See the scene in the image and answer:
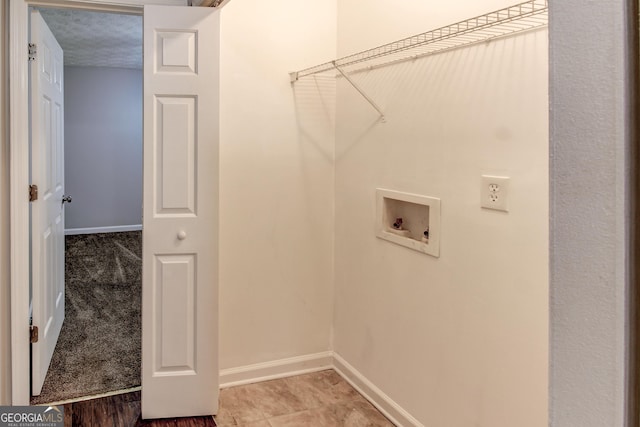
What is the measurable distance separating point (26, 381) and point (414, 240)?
6.32 ft

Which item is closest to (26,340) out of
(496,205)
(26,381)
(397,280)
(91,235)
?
(26,381)

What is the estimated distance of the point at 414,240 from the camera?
7.69ft

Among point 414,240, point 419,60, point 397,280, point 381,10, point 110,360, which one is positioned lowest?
point 110,360

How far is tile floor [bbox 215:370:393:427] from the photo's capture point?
2.51m

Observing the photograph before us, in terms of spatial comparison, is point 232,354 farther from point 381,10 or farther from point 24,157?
point 381,10

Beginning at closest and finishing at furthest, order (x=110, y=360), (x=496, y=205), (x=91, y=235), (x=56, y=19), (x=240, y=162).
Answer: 1. (x=496, y=205)
2. (x=240, y=162)
3. (x=110, y=360)
4. (x=56, y=19)
5. (x=91, y=235)

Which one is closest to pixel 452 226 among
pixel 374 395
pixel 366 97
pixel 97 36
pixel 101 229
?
pixel 366 97

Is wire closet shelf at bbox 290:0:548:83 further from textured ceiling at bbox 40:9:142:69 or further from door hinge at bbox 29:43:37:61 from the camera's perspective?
textured ceiling at bbox 40:9:142:69

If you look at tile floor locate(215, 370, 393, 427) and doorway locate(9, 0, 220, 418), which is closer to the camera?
doorway locate(9, 0, 220, 418)

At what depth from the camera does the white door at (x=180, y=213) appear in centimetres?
237

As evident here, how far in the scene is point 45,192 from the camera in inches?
107

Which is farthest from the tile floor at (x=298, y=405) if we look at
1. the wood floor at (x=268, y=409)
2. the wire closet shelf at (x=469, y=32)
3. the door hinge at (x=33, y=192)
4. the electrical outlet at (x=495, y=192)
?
the wire closet shelf at (x=469, y=32)

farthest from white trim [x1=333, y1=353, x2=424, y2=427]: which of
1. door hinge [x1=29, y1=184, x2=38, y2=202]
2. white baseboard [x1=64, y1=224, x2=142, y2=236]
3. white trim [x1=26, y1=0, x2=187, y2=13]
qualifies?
white baseboard [x1=64, y1=224, x2=142, y2=236]

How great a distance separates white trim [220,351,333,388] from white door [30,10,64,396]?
0.97 meters
